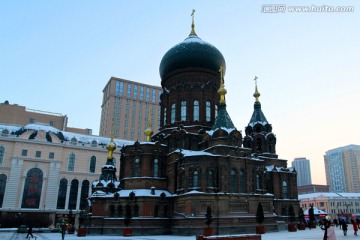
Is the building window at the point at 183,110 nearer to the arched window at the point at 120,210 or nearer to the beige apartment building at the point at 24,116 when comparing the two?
the arched window at the point at 120,210

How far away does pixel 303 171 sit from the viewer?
170500 mm

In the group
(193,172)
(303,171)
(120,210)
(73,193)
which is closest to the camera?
(193,172)

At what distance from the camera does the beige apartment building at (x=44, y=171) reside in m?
47.8

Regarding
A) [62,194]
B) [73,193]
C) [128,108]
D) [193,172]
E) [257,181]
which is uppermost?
[128,108]

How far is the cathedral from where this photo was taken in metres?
28.1

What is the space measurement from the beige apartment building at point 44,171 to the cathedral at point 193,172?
17.8 m

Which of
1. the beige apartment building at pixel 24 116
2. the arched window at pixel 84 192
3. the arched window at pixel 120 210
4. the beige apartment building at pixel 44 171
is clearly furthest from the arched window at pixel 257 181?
the beige apartment building at pixel 24 116

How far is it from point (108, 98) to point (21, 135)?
42043 mm

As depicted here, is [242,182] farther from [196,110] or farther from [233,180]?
[196,110]

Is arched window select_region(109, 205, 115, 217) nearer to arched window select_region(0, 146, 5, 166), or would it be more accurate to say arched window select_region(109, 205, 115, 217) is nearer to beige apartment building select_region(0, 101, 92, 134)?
arched window select_region(0, 146, 5, 166)

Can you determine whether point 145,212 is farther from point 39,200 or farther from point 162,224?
point 39,200

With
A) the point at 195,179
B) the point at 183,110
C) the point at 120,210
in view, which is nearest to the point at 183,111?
the point at 183,110

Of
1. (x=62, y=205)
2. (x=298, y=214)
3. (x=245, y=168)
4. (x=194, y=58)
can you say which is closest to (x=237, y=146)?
(x=245, y=168)

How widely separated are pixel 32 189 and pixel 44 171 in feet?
10.4
